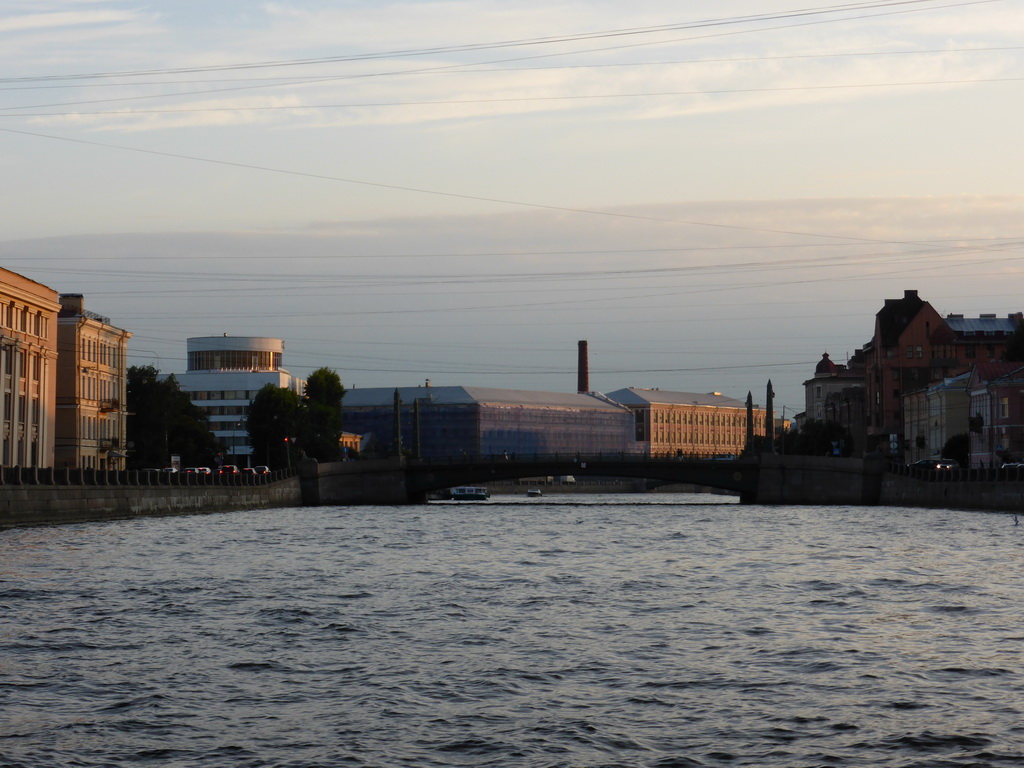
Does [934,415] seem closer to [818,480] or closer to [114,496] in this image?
[818,480]

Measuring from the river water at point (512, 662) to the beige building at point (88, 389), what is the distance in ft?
206

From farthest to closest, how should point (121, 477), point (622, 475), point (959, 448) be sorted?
point (959, 448) → point (622, 475) → point (121, 477)

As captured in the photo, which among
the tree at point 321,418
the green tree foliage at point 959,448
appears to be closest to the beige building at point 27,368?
the tree at point 321,418

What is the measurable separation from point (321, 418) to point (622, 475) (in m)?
43.8

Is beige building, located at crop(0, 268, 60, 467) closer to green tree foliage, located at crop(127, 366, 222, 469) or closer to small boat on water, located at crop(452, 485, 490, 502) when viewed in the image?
green tree foliage, located at crop(127, 366, 222, 469)

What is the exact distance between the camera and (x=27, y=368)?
8406 cm

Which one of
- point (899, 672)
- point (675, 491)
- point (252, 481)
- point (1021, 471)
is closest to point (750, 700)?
point (899, 672)

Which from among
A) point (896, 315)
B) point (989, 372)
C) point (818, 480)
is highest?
point (896, 315)

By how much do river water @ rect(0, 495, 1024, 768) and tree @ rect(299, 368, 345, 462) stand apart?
102 metres

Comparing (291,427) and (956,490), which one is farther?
(291,427)

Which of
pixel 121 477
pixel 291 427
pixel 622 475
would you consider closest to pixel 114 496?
pixel 121 477

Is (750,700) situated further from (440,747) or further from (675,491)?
(675,491)

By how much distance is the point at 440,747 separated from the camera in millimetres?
14359

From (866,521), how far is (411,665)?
163 ft
